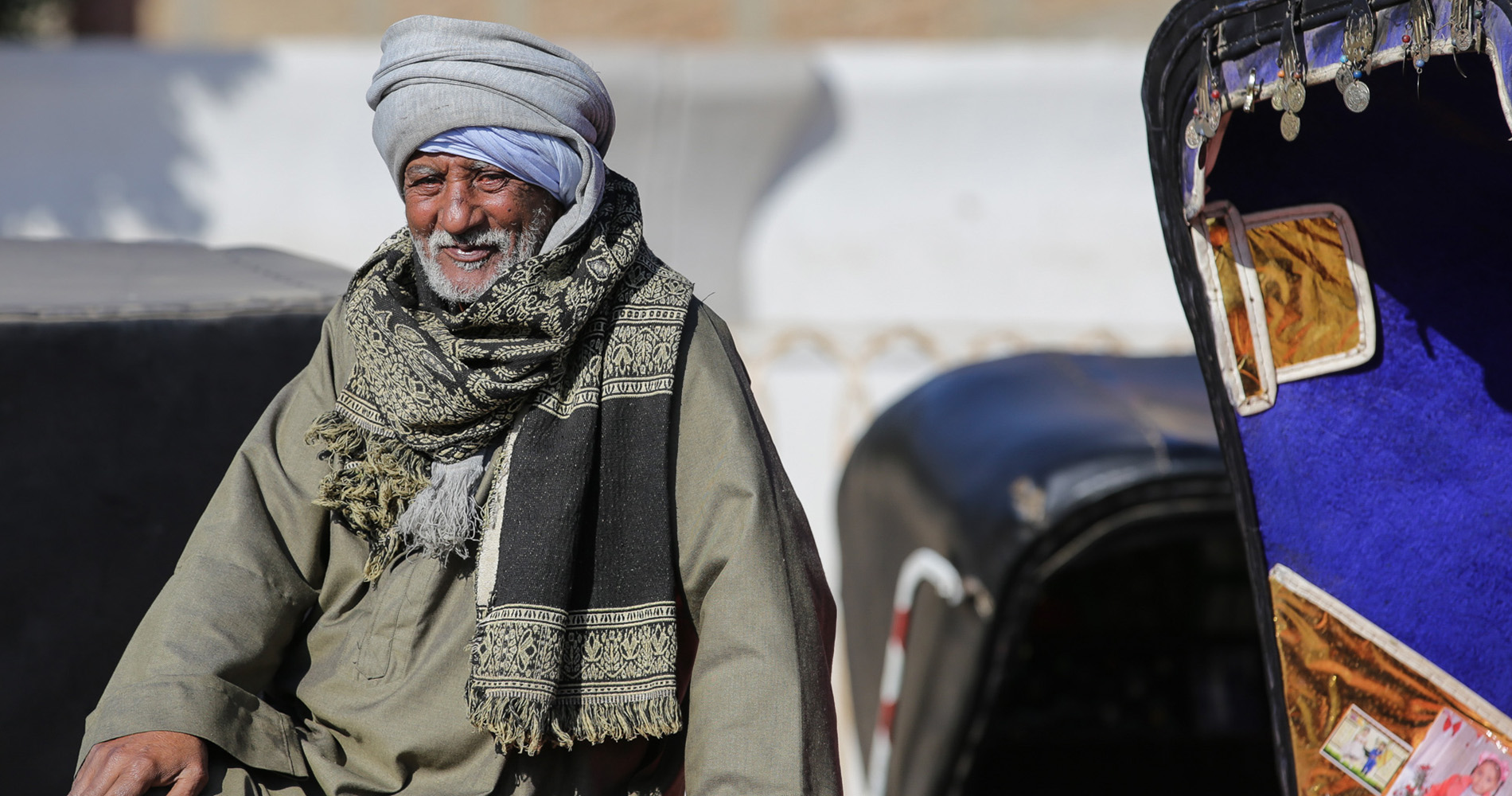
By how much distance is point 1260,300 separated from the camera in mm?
2297

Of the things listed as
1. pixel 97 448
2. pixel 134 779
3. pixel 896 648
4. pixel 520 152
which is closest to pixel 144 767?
pixel 134 779

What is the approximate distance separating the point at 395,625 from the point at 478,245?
0.55 m

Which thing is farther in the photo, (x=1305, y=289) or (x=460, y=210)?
(x=1305, y=289)

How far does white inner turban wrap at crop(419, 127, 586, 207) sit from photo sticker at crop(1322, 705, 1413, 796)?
59.7 inches

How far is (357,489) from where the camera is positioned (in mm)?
1944

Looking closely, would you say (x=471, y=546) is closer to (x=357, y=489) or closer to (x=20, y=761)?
(x=357, y=489)

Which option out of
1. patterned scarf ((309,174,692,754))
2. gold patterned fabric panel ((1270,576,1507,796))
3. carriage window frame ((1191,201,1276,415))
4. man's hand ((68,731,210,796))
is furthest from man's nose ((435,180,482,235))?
gold patterned fabric panel ((1270,576,1507,796))

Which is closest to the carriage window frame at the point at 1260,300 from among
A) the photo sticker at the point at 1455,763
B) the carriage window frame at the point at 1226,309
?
the carriage window frame at the point at 1226,309

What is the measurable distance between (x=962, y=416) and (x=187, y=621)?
2.59 metres

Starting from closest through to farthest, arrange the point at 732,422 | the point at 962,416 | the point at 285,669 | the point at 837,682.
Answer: the point at 732,422, the point at 285,669, the point at 962,416, the point at 837,682

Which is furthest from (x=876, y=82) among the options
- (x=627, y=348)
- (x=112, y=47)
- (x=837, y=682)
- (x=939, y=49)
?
(x=627, y=348)

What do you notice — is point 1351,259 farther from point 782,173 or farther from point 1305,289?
point 782,173

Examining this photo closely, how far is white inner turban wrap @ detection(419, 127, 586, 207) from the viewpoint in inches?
76.9

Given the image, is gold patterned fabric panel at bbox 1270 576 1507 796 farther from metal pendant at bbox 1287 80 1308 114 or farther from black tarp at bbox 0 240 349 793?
black tarp at bbox 0 240 349 793
